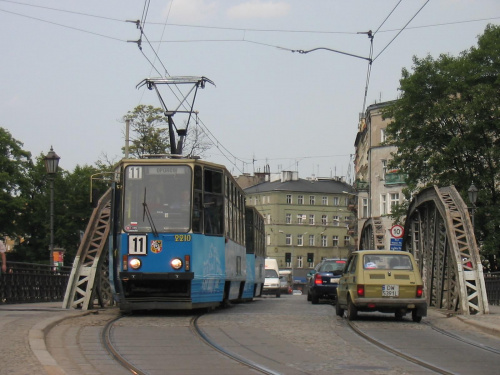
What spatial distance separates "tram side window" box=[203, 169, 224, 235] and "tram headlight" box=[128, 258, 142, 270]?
1647 mm

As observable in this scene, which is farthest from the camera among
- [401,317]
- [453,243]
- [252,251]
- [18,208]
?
[18,208]

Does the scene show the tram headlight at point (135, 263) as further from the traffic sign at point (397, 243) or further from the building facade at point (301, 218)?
the building facade at point (301, 218)

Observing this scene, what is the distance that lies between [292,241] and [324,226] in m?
6.22

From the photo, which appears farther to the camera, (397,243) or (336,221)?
(336,221)

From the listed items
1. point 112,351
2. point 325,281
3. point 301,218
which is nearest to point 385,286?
point 112,351

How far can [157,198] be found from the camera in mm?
19062

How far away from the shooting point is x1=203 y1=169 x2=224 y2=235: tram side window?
19.6 meters

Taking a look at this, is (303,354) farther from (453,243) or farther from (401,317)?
(453,243)

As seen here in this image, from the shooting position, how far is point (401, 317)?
2039 centimetres

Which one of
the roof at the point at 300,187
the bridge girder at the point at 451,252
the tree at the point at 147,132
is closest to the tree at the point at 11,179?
the tree at the point at 147,132

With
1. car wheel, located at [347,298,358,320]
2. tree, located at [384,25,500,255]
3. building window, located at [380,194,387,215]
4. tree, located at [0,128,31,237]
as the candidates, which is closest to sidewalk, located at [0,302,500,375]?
car wheel, located at [347,298,358,320]

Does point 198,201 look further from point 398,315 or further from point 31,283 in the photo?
point 31,283

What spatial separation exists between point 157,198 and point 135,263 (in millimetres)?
1422

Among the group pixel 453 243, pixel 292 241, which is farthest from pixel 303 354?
pixel 292 241
